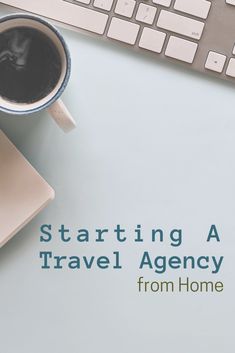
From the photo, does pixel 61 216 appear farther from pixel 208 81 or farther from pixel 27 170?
pixel 208 81

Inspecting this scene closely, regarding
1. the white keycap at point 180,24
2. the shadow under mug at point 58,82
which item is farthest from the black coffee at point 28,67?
the white keycap at point 180,24

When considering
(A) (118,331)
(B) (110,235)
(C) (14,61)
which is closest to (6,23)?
(C) (14,61)

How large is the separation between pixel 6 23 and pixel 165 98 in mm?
197

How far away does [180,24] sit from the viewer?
67 centimetres


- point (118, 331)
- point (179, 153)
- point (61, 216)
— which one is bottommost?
point (118, 331)

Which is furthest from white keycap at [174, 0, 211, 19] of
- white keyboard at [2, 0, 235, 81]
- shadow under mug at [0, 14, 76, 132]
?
shadow under mug at [0, 14, 76, 132]

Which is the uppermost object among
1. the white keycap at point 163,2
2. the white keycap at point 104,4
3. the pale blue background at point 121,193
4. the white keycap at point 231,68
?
the white keycap at point 163,2

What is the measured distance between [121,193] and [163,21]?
20 centimetres

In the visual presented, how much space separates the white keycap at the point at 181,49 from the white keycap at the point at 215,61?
18mm

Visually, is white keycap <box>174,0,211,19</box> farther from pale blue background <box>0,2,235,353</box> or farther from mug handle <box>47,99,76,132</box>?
mug handle <box>47,99,76,132</box>

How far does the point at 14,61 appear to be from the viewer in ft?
2.08

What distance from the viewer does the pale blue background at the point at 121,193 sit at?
0.68 metres

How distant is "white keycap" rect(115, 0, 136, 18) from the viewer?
0.66 m

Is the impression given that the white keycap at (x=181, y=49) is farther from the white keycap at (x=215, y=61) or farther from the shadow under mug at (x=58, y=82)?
the shadow under mug at (x=58, y=82)
